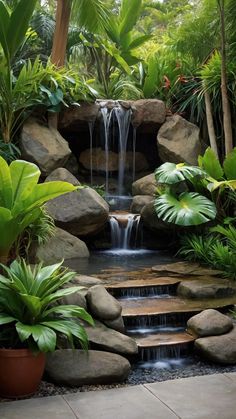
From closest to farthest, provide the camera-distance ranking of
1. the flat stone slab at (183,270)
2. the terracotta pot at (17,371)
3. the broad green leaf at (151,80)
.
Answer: the terracotta pot at (17,371)
the flat stone slab at (183,270)
the broad green leaf at (151,80)

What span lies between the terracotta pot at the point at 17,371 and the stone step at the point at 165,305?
5.83 ft

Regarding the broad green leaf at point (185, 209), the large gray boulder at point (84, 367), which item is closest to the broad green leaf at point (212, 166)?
the broad green leaf at point (185, 209)

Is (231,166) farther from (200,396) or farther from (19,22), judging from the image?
(200,396)

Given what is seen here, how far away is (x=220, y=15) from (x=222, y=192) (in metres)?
3.41

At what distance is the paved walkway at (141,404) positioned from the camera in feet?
12.1

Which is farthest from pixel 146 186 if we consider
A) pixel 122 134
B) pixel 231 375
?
pixel 231 375

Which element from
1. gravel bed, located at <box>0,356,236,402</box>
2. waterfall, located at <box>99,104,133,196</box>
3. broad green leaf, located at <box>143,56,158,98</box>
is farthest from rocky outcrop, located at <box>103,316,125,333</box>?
broad green leaf, located at <box>143,56,158,98</box>

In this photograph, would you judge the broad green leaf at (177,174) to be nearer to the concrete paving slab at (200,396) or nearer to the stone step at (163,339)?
the stone step at (163,339)

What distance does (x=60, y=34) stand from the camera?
10062mm

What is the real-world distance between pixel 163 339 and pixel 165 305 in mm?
706

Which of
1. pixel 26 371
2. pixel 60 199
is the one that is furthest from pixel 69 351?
pixel 60 199

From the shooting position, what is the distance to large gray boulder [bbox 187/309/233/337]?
5.32m

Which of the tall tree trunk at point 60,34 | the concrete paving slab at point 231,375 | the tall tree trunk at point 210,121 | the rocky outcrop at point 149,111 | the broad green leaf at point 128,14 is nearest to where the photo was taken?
the concrete paving slab at point 231,375

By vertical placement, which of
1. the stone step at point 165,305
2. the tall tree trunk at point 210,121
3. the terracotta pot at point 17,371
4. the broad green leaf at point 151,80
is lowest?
the stone step at point 165,305
